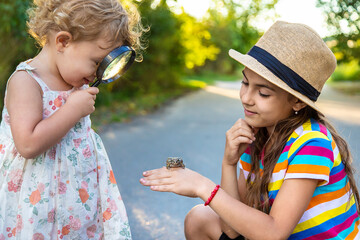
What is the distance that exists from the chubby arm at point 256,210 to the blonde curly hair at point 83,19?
0.67m

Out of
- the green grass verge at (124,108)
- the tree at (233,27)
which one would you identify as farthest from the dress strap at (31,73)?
the tree at (233,27)

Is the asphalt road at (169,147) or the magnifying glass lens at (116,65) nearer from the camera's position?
the magnifying glass lens at (116,65)

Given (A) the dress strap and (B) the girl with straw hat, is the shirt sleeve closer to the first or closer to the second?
(B) the girl with straw hat

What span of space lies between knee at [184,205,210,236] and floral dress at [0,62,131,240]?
1.69 feet

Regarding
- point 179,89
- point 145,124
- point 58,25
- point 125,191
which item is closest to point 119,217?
point 58,25

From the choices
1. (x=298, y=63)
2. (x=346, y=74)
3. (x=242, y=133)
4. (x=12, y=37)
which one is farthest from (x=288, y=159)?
(x=346, y=74)

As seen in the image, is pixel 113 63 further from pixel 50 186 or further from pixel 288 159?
pixel 288 159

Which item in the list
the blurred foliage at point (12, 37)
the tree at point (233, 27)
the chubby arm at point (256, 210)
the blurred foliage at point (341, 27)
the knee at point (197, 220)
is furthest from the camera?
the tree at point (233, 27)

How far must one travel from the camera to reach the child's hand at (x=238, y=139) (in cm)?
179

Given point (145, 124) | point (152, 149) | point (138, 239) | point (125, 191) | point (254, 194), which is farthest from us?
point (145, 124)

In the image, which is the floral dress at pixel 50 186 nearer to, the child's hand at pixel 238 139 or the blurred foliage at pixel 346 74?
the child's hand at pixel 238 139

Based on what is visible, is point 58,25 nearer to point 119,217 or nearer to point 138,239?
point 119,217

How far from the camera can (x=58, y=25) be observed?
171 cm

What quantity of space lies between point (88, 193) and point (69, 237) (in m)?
0.21
